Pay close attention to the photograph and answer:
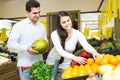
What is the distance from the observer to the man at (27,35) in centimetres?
244

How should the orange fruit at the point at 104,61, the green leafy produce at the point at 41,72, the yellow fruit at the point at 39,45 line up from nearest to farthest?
the orange fruit at the point at 104,61 < the green leafy produce at the point at 41,72 < the yellow fruit at the point at 39,45

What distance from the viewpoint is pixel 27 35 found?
2.51 meters

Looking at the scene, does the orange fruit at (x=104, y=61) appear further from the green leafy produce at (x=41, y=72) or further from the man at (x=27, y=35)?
the man at (x=27, y=35)

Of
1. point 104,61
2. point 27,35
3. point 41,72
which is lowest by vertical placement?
point 41,72

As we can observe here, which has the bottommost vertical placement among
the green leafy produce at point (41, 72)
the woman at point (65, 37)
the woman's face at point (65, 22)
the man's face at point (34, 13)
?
the green leafy produce at point (41, 72)

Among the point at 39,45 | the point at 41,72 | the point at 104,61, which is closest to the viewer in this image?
the point at 104,61

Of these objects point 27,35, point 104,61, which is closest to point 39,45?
point 27,35

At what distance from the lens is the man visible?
8.01 ft

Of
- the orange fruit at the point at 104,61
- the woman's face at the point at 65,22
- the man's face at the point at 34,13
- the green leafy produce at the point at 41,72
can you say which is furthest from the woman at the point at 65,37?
the orange fruit at the point at 104,61

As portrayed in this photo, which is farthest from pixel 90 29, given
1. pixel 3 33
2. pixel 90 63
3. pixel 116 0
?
pixel 90 63

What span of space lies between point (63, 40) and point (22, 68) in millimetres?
588

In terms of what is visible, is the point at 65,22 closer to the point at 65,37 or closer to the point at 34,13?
the point at 65,37

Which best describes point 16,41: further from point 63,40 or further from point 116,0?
point 116,0

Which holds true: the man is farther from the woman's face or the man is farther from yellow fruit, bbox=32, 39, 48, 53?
the woman's face
